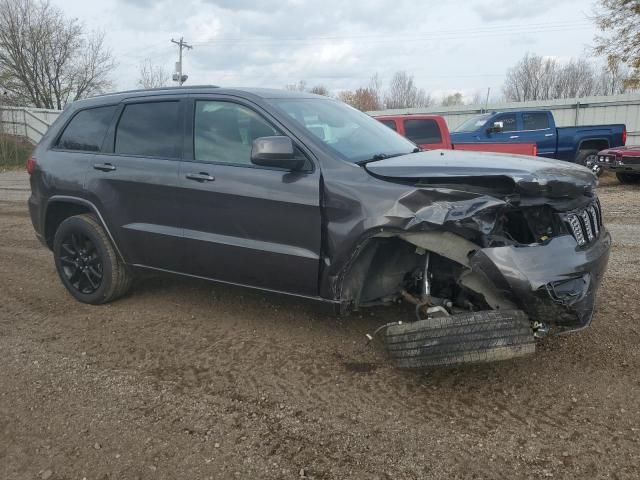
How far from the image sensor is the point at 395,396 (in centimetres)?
313

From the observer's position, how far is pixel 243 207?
370 centimetres

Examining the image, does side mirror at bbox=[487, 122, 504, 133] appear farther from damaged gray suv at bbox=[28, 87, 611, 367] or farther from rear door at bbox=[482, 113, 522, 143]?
damaged gray suv at bbox=[28, 87, 611, 367]

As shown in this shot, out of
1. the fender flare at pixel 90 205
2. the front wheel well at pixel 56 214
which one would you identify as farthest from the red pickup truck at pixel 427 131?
the fender flare at pixel 90 205

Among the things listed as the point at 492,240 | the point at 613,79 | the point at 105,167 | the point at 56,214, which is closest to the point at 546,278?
the point at 492,240

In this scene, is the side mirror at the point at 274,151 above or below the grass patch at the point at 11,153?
below

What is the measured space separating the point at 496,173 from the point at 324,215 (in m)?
1.08

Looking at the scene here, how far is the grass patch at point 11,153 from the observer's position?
23766mm

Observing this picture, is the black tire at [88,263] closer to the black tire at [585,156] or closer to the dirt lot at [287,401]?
the dirt lot at [287,401]

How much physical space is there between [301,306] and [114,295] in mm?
1667

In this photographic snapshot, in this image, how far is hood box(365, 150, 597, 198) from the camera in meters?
2.96

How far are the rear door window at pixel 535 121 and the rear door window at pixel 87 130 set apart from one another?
12569 millimetres

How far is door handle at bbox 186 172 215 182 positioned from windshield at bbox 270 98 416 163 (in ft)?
2.31

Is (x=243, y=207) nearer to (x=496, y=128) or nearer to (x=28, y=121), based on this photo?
(x=496, y=128)

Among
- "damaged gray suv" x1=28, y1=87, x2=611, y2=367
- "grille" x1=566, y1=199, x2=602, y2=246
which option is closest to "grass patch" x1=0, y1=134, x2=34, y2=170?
"damaged gray suv" x1=28, y1=87, x2=611, y2=367
